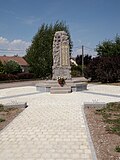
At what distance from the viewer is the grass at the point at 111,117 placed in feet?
22.6

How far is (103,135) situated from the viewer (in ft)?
21.4

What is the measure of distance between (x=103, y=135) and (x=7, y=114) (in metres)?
4.49

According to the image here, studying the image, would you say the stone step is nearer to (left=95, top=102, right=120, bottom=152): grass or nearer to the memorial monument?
the memorial monument

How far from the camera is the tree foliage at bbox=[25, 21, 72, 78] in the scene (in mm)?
36531

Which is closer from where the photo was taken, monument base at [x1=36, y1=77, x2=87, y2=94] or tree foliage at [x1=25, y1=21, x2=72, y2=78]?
monument base at [x1=36, y1=77, x2=87, y2=94]

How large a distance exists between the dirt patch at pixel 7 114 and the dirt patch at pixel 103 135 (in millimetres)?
2772

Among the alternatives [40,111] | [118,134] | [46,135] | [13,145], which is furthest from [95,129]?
[40,111]

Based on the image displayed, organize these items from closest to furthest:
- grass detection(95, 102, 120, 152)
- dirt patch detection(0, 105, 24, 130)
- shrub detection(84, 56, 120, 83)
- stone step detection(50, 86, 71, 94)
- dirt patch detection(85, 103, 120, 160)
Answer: dirt patch detection(85, 103, 120, 160), grass detection(95, 102, 120, 152), dirt patch detection(0, 105, 24, 130), stone step detection(50, 86, 71, 94), shrub detection(84, 56, 120, 83)

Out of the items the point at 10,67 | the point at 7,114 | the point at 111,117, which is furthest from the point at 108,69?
the point at 10,67

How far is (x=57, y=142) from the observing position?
5.89m

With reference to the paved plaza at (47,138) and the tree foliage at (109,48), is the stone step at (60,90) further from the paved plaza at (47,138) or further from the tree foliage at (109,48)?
the tree foliage at (109,48)

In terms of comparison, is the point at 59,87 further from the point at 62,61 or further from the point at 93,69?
the point at 93,69

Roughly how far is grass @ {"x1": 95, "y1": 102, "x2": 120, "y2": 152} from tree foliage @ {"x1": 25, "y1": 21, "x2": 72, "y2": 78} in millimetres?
26200

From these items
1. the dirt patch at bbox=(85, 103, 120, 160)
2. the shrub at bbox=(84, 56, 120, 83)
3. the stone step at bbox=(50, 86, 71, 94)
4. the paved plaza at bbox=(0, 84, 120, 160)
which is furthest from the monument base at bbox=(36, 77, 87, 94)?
the shrub at bbox=(84, 56, 120, 83)
